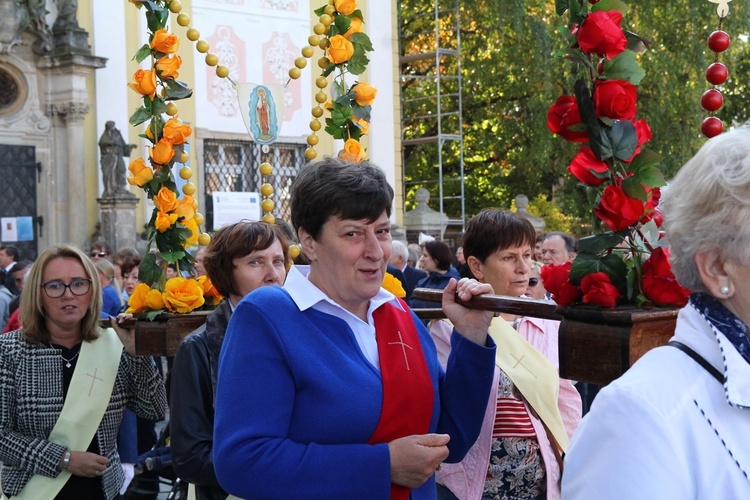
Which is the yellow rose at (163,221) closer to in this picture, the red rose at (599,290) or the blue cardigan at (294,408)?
the blue cardigan at (294,408)

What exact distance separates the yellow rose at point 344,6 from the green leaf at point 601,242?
249 centimetres

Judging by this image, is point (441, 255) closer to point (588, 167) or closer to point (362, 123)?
point (362, 123)

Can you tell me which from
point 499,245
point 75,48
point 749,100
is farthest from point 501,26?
point 499,245

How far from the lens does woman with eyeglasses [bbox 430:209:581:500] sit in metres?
3.68

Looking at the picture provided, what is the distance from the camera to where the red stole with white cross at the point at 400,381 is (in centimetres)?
265

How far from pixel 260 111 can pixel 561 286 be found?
3262 mm

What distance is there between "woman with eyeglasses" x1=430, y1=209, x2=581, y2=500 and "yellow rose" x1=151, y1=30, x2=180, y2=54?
6.85 feet

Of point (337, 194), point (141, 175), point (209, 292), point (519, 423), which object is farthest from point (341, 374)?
point (141, 175)

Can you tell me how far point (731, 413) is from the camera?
1.93 meters

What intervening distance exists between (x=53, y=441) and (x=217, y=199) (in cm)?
1321

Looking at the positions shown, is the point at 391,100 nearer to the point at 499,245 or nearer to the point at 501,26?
the point at 501,26

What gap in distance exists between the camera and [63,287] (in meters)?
4.49

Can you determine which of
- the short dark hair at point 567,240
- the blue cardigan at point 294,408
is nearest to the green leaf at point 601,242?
the blue cardigan at point 294,408

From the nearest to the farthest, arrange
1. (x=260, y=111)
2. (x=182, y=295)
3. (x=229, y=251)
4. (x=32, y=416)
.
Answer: (x=229, y=251) → (x=32, y=416) → (x=182, y=295) → (x=260, y=111)
